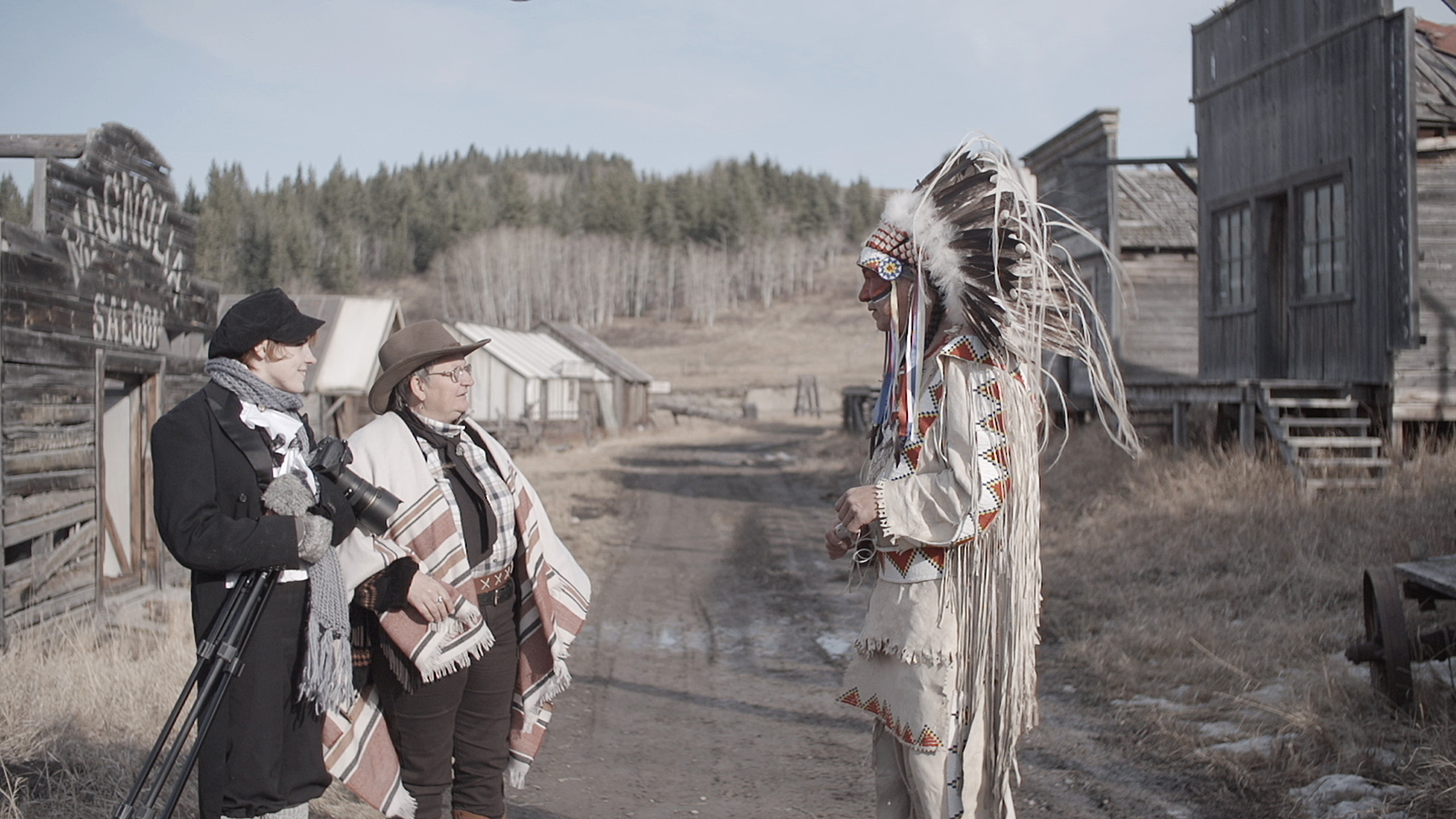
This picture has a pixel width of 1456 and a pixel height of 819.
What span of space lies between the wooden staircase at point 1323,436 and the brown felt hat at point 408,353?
748cm

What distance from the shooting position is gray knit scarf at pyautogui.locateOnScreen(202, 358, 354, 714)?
281cm

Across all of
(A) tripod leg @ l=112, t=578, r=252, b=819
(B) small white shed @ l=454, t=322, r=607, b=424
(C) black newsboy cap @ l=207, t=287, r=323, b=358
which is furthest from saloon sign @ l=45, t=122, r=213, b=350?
(B) small white shed @ l=454, t=322, r=607, b=424

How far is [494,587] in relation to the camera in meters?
3.27

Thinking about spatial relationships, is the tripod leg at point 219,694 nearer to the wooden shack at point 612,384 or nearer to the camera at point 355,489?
the camera at point 355,489

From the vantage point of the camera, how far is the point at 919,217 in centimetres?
283

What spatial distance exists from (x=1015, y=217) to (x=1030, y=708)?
1292mm

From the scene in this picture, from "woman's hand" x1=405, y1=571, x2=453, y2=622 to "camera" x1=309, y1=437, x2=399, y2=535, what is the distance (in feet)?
0.58

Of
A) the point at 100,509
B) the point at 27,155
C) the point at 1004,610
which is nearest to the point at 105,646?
the point at 100,509

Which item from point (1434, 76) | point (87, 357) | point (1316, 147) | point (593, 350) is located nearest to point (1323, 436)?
point (1316, 147)

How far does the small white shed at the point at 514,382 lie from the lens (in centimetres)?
2809

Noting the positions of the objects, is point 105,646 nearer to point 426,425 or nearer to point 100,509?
point 100,509

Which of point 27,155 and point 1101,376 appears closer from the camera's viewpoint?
point 1101,376

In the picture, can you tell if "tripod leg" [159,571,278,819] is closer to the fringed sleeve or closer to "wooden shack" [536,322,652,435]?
the fringed sleeve

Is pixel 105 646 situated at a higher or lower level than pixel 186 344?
lower
